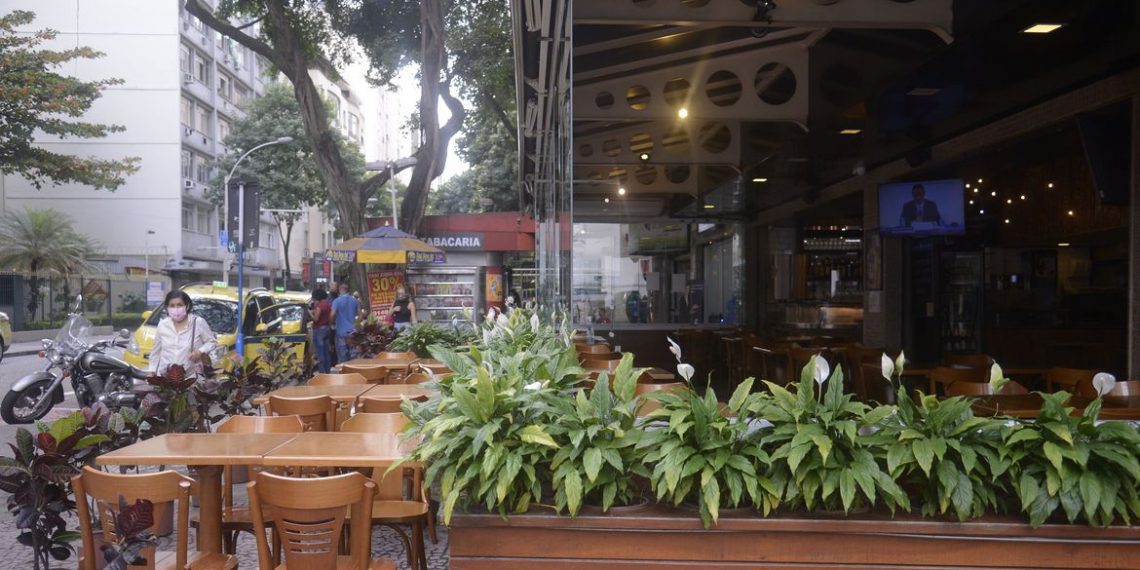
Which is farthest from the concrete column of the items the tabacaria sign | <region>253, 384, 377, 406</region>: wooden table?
the tabacaria sign

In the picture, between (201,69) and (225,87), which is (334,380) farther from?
(225,87)

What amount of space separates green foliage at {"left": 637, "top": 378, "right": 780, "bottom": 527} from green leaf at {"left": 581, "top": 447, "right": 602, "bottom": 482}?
16 cm

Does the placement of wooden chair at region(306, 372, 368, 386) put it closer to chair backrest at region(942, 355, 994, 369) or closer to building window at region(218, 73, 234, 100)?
chair backrest at region(942, 355, 994, 369)

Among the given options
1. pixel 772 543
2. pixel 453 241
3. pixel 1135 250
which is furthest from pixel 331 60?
pixel 772 543

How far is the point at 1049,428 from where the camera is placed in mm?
2816

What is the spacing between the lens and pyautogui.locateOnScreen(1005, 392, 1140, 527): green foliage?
271cm

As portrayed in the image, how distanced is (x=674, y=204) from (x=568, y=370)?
1140 cm

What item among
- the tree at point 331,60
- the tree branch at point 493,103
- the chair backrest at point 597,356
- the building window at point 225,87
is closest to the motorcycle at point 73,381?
the chair backrest at point 597,356

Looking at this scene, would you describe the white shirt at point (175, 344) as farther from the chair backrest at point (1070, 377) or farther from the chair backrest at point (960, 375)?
the chair backrest at point (1070, 377)

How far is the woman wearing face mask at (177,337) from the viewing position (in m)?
7.27

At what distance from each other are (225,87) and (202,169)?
5.66 meters

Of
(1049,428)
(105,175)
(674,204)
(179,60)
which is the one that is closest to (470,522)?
(1049,428)

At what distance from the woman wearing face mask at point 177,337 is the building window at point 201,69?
33.3 metres

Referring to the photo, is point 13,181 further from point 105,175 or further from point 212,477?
point 212,477
